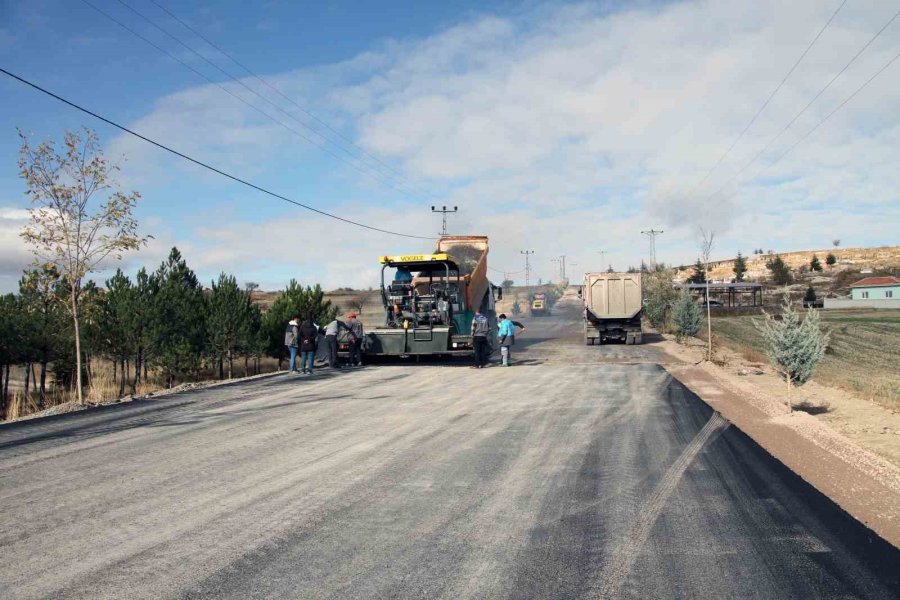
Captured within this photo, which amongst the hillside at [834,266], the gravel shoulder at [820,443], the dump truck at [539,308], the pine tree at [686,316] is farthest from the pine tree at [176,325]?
the hillside at [834,266]

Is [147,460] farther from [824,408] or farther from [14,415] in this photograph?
[824,408]

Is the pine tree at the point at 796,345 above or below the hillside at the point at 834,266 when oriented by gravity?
below

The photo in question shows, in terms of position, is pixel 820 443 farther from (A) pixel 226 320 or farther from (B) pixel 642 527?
(A) pixel 226 320

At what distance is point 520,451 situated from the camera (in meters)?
8.13

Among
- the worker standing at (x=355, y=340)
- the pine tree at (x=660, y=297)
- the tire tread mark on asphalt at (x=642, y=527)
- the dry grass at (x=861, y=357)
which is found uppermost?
the pine tree at (x=660, y=297)

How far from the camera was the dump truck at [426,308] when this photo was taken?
2064 cm

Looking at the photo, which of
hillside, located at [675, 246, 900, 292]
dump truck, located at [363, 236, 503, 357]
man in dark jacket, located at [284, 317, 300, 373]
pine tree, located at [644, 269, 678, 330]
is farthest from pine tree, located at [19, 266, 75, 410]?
hillside, located at [675, 246, 900, 292]

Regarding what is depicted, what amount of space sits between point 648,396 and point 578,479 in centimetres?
681

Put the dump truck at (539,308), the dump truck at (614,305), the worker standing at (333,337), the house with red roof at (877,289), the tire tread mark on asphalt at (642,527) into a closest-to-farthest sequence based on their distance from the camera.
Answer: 1. the tire tread mark on asphalt at (642,527)
2. the worker standing at (333,337)
3. the dump truck at (614,305)
4. the dump truck at (539,308)
5. the house with red roof at (877,289)

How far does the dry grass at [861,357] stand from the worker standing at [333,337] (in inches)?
552

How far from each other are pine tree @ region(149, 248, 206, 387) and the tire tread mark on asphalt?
52.9ft

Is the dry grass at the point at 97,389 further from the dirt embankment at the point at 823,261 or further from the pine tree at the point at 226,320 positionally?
the dirt embankment at the point at 823,261

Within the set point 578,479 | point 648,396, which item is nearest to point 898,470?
point 578,479

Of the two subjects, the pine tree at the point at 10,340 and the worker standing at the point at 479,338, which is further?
the worker standing at the point at 479,338
